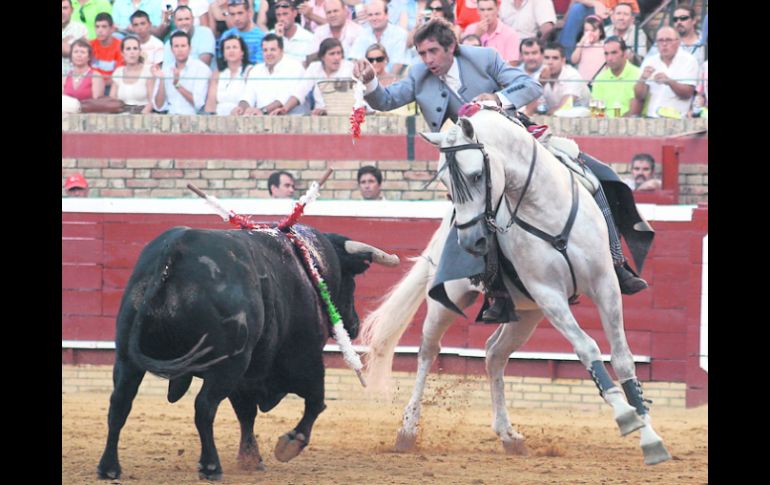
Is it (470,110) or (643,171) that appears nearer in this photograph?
(470,110)

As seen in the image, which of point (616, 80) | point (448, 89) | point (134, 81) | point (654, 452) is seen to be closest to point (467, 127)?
point (448, 89)

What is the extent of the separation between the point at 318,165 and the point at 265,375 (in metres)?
5.19

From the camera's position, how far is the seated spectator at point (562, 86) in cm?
1130

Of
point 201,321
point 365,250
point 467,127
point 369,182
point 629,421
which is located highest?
point 467,127

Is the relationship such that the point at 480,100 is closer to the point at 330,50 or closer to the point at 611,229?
the point at 611,229

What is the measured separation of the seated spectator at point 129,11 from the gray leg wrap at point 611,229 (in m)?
6.48

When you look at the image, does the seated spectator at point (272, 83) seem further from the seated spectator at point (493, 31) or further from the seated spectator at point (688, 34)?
the seated spectator at point (688, 34)

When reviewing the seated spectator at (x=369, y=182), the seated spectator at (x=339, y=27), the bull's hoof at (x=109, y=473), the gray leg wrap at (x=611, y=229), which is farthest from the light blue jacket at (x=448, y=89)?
the seated spectator at (x=339, y=27)

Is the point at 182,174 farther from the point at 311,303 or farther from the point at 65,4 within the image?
the point at 311,303

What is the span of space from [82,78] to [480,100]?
21.2 ft

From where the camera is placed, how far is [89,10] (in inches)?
502

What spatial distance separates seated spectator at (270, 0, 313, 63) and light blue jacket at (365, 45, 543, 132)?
443cm

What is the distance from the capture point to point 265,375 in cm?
682

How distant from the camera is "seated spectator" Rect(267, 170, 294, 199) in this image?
11359mm
